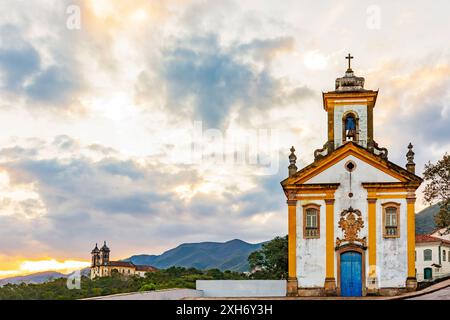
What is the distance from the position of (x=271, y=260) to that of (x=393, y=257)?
1283 centimetres

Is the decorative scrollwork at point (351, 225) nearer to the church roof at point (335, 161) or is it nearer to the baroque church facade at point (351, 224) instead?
the baroque church facade at point (351, 224)

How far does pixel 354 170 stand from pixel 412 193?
2583 millimetres

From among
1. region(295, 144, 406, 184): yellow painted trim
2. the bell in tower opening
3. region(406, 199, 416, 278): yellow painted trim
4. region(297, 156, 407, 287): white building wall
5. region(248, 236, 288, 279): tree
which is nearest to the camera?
region(406, 199, 416, 278): yellow painted trim

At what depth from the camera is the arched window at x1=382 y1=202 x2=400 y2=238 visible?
28891mm

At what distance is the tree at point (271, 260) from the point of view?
40.0m

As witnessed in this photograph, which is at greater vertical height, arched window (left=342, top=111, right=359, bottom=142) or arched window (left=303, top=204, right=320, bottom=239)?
arched window (left=342, top=111, right=359, bottom=142)

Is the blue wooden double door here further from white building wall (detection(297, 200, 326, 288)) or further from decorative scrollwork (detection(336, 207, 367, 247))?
white building wall (detection(297, 200, 326, 288))

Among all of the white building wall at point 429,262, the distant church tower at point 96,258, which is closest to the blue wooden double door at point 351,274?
the white building wall at point 429,262

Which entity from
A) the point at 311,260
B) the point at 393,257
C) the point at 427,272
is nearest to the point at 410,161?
the point at 393,257

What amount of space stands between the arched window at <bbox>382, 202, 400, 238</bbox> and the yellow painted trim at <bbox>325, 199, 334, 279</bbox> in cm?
218

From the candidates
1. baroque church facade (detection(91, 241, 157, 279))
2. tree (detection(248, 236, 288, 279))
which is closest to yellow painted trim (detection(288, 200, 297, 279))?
tree (detection(248, 236, 288, 279))

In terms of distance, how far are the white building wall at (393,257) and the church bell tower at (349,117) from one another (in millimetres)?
3774

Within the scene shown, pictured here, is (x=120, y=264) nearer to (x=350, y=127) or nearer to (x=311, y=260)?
(x=350, y=127)
